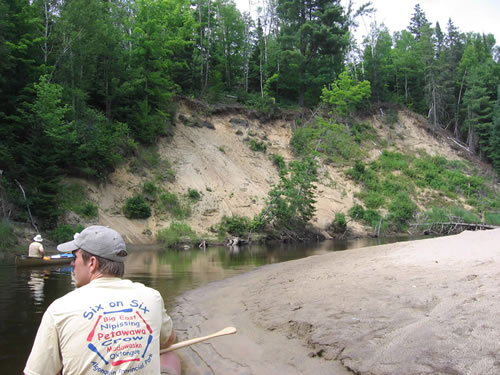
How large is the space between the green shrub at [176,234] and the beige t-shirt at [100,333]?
24.6m

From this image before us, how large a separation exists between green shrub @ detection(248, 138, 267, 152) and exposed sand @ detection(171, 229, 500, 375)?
2933 cm

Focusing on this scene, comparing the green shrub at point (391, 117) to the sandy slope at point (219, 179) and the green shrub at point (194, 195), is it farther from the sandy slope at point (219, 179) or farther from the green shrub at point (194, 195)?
the green shrub at point (194, 195)

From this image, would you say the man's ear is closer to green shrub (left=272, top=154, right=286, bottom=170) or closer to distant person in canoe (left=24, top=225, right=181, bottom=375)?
distant person in canoe (left=24, top=225, right=181, bottom=375)

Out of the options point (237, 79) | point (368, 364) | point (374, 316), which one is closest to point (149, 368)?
point (368, 364)

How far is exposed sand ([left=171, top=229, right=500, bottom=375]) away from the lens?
5.05 metres

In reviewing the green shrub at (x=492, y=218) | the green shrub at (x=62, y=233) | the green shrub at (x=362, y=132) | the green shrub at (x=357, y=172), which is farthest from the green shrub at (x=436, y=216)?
the green shrub at (x=62, y=233)

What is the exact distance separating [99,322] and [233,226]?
27352 mm

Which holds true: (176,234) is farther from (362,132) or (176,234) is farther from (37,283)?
(362,132)

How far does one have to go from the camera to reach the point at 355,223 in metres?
36.4

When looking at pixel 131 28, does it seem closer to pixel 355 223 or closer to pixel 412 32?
pixel 355 223

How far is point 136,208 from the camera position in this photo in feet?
90.7

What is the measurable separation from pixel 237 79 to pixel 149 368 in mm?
45670

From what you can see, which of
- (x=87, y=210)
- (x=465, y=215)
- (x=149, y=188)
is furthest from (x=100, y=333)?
(x=465, y=215)

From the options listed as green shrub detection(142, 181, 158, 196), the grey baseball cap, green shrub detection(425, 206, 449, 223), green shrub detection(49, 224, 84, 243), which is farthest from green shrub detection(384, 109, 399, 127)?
the grey baseball cap
